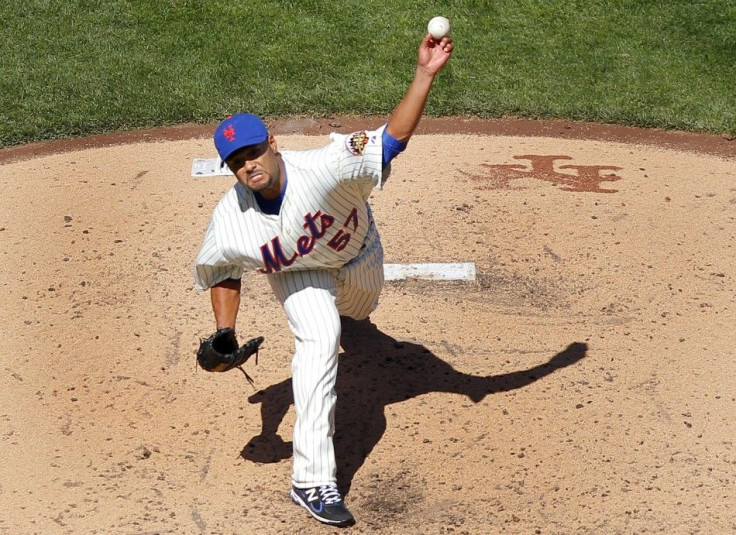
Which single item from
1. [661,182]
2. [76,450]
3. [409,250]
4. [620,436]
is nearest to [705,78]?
[661,182]

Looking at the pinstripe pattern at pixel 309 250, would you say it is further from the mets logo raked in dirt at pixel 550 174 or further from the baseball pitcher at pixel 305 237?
the mets logo raked in dirt at pixel 550 174

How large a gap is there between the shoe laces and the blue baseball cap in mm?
1367

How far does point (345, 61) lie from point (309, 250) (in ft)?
15.3

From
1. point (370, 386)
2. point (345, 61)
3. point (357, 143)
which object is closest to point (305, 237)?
point (357, 143)

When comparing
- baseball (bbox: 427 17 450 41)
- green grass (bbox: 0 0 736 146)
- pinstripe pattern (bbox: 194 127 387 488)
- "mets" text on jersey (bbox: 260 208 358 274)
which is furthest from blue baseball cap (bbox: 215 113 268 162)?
green grass (bbox: 0 0 736 146)

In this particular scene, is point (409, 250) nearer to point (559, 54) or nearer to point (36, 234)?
point (36, 234)

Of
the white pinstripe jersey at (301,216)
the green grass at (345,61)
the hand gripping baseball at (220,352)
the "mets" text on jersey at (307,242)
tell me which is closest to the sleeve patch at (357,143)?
the white pinstripe jersey at (301,216)

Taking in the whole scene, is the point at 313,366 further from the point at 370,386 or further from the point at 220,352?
the point at 370,386

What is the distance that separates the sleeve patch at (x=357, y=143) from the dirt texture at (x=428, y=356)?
1354 millimetres

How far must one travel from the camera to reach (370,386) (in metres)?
5.35

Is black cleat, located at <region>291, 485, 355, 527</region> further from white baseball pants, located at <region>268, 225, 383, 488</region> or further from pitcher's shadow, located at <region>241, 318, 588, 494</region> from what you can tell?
pitcher's shadow, located at <region>241, 318, 588, 494</region>

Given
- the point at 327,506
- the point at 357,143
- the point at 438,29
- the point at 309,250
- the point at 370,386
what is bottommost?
the point at 370,386

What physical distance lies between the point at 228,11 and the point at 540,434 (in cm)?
582

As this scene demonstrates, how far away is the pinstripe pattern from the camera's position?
14.5 ft
